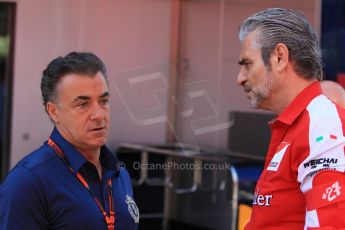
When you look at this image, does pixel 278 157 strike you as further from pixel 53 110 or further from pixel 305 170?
pixel 53 110

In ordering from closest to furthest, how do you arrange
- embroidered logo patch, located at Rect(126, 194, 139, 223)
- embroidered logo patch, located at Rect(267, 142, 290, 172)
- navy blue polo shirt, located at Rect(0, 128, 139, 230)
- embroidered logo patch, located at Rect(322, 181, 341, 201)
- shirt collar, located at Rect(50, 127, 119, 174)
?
embroidered logo patch, located at Rect(322, 181, 341, 201) → embroidered logo patch, located at Rect(267, 142, 290, 172) → navy blue polo shirt, located at Rect(0, 128, 139, 230) → shirt collar, located at Rect(50, 127, 119, 174) → embroidered logo patch, located at Rect(126, 194, 139, 223)

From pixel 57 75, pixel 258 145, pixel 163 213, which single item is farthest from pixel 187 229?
pixel 57 75

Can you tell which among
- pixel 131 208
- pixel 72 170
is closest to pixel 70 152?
pixel 72 170

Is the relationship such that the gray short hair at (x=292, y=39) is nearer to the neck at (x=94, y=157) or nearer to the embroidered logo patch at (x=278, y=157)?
the embroidered logo patch at (x=278, y=157)

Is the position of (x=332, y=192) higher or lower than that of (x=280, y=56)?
lower

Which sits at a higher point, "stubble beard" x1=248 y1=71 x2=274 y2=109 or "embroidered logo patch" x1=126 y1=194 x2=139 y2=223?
"stubble beard" x1=248 y1=71 x2=274 y2=109

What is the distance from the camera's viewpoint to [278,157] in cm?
173

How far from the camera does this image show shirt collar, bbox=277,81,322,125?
5.71 ft

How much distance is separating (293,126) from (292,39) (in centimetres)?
24

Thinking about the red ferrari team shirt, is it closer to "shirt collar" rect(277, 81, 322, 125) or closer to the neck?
"shirt collar" rect(277, 81, 322, 125)

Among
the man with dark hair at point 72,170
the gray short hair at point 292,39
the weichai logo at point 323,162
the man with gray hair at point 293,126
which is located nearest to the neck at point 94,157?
the man with dark hair at point 72,170

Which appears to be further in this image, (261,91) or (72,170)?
(72,170)

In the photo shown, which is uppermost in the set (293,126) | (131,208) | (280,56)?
(280,56)

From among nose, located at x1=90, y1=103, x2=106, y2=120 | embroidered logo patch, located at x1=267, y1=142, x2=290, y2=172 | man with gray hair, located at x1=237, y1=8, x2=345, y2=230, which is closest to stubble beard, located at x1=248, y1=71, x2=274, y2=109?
man with gray hair, located at x1=237, y1=8, x2=345, y2=230
